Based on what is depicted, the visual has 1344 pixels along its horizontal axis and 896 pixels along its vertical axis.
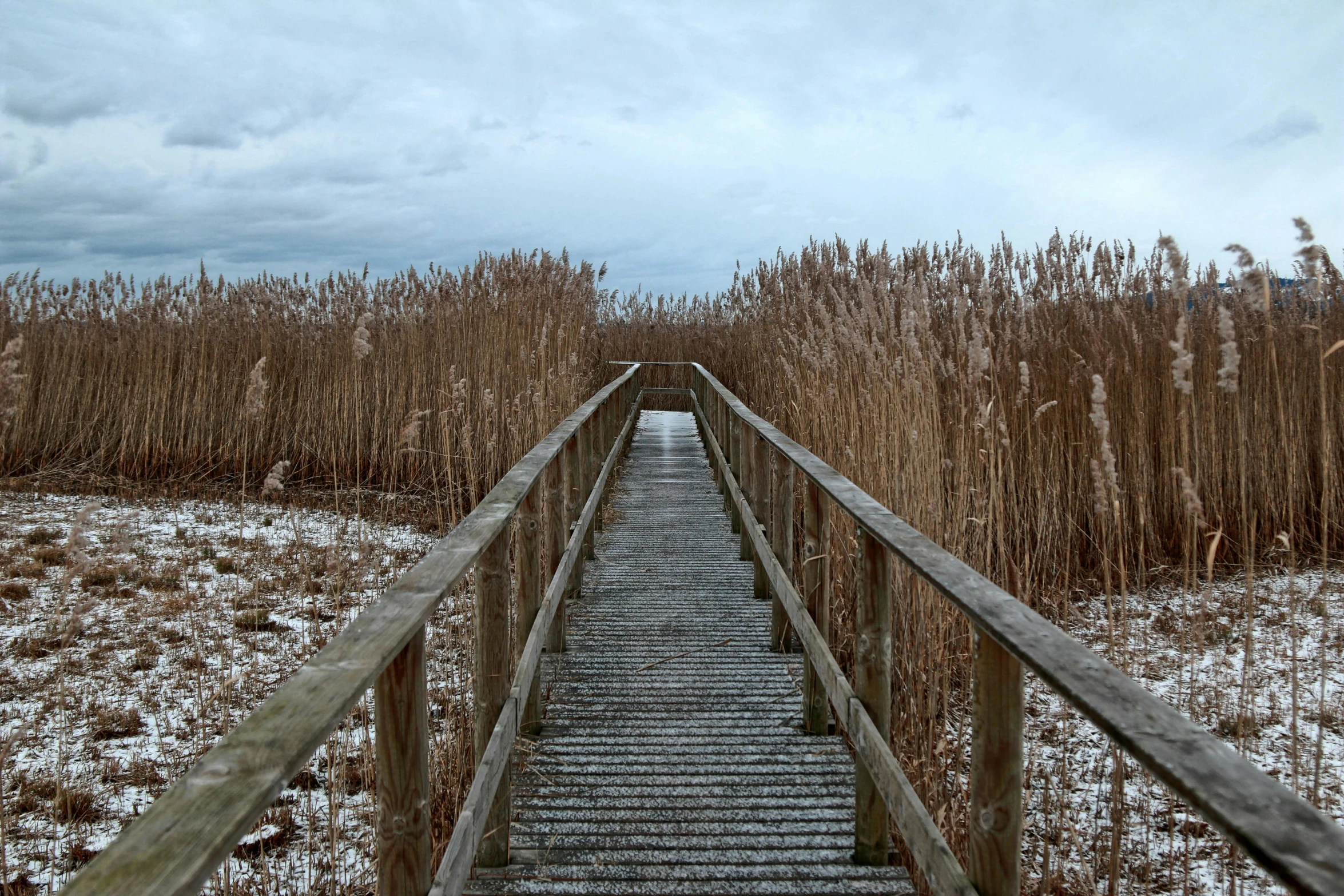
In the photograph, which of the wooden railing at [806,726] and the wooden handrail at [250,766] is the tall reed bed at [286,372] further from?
the wooden handrail at [250,766]

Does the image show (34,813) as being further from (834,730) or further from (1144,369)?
(1144,369)

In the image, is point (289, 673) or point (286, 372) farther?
point (286, 372)

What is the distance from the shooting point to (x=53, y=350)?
8336 mm

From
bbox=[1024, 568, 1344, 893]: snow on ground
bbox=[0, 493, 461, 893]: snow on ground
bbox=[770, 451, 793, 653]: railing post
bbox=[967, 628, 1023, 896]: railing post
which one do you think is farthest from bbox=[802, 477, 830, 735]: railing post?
bbox=[967, 628, 1023, 896]: railing post

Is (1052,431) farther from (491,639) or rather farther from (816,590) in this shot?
(491,639)

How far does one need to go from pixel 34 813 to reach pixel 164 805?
2.75 m

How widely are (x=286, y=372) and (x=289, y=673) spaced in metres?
4.92

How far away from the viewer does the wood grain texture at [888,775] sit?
1573 millimetres

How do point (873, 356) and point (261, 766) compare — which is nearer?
point (261, 766)

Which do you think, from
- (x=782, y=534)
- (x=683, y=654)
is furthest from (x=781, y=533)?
(x=683, y=654)

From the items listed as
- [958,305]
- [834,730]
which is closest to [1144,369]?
[958,305]

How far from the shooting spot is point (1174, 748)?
883 millimetres

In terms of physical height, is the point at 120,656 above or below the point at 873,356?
below

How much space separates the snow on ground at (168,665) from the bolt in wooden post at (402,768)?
2.27ft
